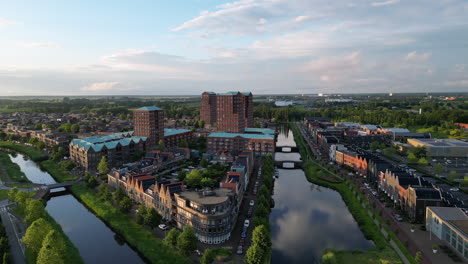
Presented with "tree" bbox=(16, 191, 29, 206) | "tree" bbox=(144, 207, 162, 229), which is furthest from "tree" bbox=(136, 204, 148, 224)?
"tree" bbox=(16, 191, 29, 206)

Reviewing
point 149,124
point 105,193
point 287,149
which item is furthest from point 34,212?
point 287,149

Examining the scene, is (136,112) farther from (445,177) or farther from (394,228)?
(445,177)

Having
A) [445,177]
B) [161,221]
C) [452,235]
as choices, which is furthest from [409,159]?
[161,221]

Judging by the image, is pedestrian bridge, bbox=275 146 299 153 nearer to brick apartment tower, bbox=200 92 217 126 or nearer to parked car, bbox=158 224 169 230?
brick apartment tower, bbox=200 92 217 126

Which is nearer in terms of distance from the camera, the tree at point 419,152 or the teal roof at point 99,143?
the teal roof at point 99,143

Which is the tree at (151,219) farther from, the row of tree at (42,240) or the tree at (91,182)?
the tree at (91,182)

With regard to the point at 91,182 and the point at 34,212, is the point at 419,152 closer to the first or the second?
the point at 91,182

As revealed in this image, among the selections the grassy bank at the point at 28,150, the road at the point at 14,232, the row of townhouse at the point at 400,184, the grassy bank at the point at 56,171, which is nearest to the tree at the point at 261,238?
the row of townhouse at the point at 400,184

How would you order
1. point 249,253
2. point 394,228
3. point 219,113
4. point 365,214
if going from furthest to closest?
1. point 219,113
2. point 365,214
3. point 394,228
4. point 249,253
